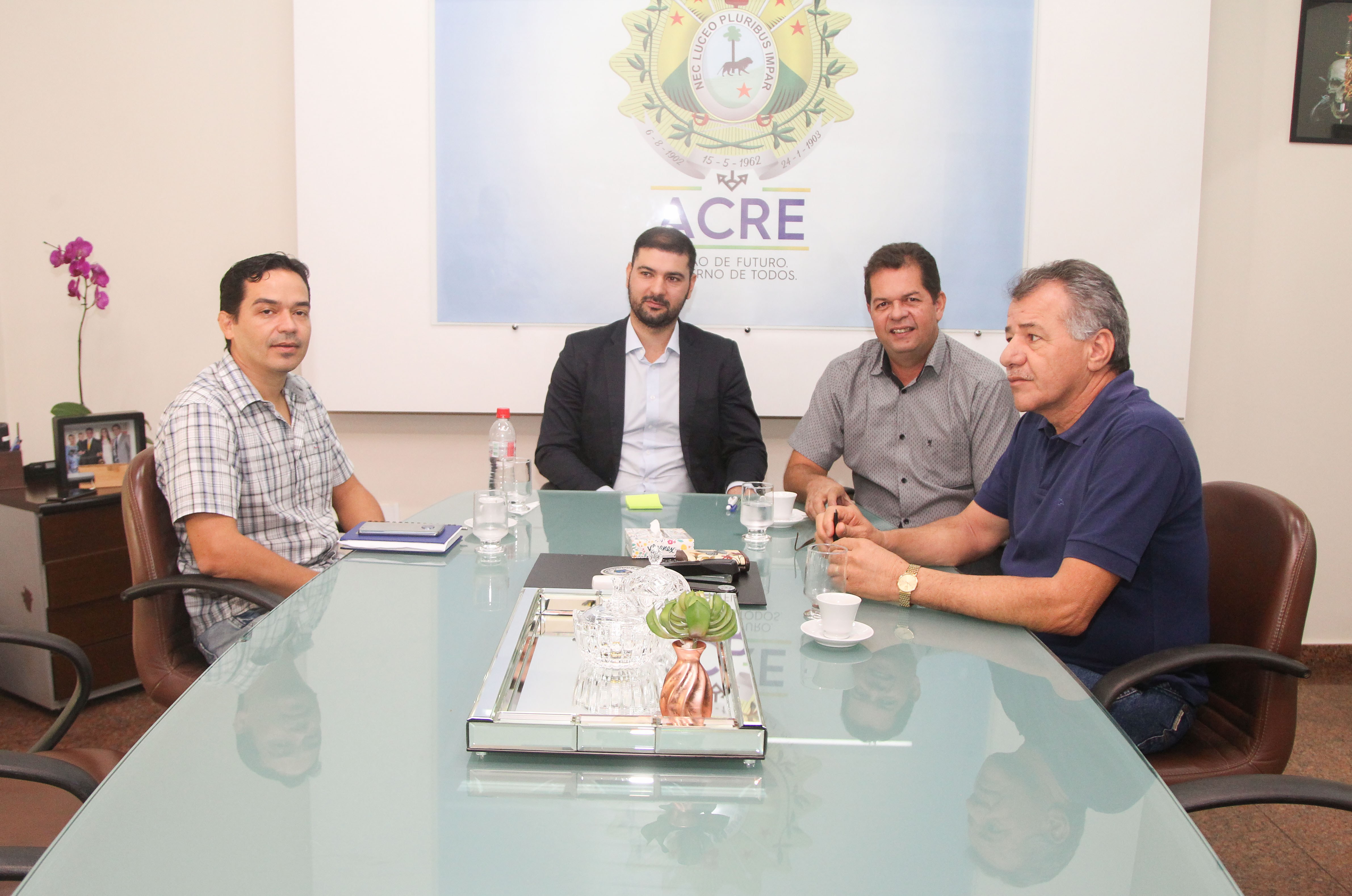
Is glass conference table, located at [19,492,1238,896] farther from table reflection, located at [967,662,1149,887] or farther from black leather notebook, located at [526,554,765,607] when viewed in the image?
black leather notebook, located at [526,554,765,607]

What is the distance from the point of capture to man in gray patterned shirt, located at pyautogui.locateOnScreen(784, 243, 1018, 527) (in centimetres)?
264

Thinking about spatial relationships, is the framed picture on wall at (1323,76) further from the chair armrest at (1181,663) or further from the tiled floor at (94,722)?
the tiled floor at (94,722)

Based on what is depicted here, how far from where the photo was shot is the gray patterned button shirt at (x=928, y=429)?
265 centimetres

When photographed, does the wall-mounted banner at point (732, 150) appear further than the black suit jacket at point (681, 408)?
Yes

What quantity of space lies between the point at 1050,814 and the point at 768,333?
107 inches

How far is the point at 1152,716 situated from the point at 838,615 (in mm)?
710

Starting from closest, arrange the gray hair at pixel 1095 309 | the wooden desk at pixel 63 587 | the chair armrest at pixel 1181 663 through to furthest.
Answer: the chair armrest at pixel 1181 663 < the gray hair at pixel 1095 309 < the wooden desk at pixel 63 587

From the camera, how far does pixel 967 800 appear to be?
2.92 feet

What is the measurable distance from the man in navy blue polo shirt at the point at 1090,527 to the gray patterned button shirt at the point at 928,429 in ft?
2.25

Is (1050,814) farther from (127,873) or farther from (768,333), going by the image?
(768,333)

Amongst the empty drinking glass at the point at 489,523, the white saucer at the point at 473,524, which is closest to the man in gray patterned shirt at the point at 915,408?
the white saucer at the point at 473,524

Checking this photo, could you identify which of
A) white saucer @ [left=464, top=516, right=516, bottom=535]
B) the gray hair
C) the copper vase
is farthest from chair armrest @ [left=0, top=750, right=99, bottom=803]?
the gray hair

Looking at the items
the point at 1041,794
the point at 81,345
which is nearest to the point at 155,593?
the point at 1041,794

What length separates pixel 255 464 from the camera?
2096 millimetres
